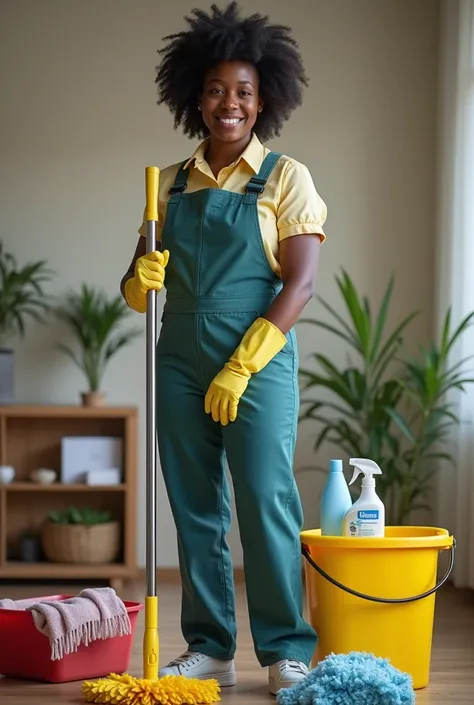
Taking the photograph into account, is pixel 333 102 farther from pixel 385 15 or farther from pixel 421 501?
pixel 421 501

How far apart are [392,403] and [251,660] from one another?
4.80 feet

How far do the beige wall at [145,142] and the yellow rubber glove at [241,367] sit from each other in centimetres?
219

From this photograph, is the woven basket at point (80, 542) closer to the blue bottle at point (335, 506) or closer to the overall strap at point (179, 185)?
the blue bottle at point (335, 506)

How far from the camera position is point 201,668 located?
2.35 metres

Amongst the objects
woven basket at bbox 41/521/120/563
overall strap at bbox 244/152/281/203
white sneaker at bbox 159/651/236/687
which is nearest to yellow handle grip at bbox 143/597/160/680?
white sneaker at bbox 159/651/236/687

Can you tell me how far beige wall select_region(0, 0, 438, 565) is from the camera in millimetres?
4406

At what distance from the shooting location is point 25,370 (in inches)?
173

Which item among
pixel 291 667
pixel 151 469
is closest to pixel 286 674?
pixel 291 667

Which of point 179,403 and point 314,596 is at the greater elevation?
point 179,403

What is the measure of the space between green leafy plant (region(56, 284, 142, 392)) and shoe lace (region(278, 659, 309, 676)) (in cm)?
215

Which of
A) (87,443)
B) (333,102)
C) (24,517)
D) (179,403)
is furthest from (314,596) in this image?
(333,102)

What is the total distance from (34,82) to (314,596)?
2764 millimetres

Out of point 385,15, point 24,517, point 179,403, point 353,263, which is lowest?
point 24,517

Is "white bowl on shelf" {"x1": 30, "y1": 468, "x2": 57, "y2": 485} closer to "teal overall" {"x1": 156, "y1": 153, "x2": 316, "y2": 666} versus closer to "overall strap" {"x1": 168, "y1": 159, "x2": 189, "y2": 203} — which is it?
"teal overall" {"x1": 156, "y1": 153, "x2": 316, "y2": 666}
